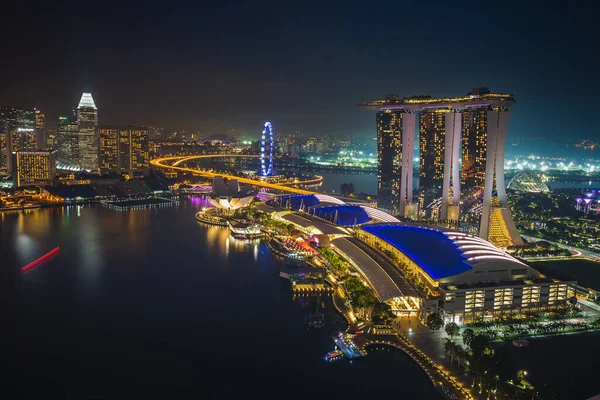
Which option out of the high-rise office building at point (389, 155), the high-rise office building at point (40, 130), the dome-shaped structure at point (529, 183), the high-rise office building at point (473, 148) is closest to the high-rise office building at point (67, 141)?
the high-rise office building at point (40, 130)

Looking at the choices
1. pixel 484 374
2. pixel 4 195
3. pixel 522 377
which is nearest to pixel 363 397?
pixel 484 374

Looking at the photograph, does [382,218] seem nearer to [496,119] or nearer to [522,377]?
[496,119]

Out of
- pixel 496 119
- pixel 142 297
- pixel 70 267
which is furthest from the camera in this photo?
pixel 496 119

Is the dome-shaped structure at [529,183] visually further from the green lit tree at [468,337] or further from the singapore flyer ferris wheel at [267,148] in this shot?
the green lit tree at [468,337]

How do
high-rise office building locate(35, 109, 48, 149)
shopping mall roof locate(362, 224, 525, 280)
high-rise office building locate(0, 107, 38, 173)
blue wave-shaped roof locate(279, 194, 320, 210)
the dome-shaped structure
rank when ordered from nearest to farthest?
shopping mall roof locate(362, 224, 525, 280), blue wave-shaped roof locate(279, 194, 320, 210), the dome-shaped structure, high-rise office building locate(0, 107, 38, 173), high-rise office building locate(35, 109, 48, 149)

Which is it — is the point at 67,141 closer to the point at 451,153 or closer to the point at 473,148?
the point at 451,153

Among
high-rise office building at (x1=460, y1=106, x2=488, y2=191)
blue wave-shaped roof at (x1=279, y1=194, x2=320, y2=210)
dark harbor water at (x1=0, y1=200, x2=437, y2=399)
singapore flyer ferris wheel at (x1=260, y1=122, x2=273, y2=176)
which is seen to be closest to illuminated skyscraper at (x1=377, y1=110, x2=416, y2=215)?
high-rise office building at (x1=460, y1=106, x2=488, y2=191)

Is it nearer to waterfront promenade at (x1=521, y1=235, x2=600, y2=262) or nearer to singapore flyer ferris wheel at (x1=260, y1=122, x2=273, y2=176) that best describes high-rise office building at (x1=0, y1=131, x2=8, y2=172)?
singapore flyer ferris wheel at (x1=260, y1=122, x2=273, y2=176)
